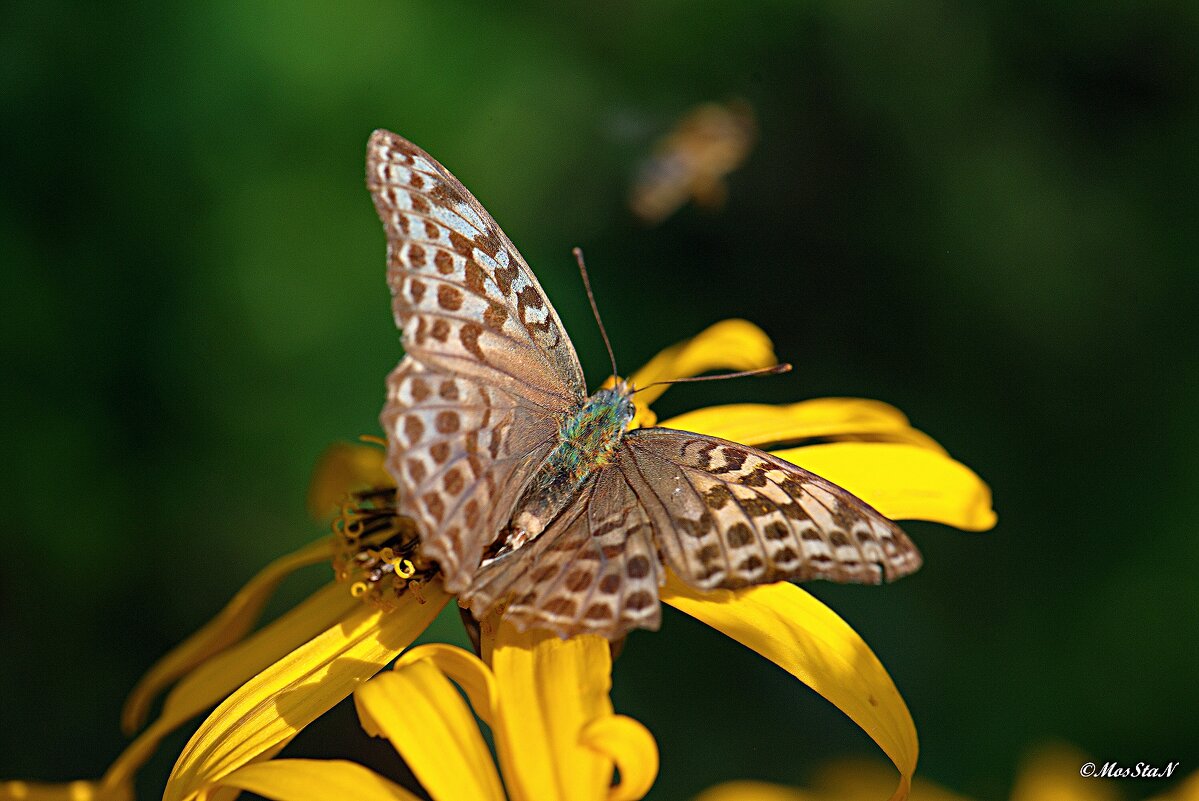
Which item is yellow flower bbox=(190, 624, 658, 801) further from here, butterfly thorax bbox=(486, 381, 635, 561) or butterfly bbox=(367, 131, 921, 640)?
butterfly thorax bbox=(486, 381, 635, 561)

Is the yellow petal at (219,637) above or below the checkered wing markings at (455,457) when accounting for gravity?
below

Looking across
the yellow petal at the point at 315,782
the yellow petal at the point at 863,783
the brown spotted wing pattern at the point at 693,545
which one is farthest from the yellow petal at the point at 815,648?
the yellow petal at the point at 863,783

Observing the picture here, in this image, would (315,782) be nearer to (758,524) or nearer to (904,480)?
(758,524)

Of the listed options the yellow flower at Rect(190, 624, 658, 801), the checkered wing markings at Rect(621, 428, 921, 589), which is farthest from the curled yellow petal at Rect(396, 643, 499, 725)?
the checkered wing markings at Rect(621, 428, 921, 589)

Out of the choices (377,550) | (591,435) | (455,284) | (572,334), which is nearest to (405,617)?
(377,550)

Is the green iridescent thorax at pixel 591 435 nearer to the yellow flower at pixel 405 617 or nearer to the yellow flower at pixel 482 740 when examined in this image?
the yellow flower at pixel 405 617

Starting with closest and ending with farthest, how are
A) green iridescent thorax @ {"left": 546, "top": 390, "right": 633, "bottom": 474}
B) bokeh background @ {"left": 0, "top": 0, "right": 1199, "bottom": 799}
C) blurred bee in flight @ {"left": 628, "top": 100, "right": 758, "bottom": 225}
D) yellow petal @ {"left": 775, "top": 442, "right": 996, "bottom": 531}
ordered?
green iridescent thorax @ {"left": 546, "top": 390, "right": 633, "bottom": 474}
yellow petal @ {"left": 775, "top": 442, "right": 996, "bottom": 531}
bokeh background @ {"left": 0, "top": 0, "right": 1199, "bottom": 799}
blurred bee in flight @ {"left": 628, "top": 100, "right": 758, "bottom": 225}
